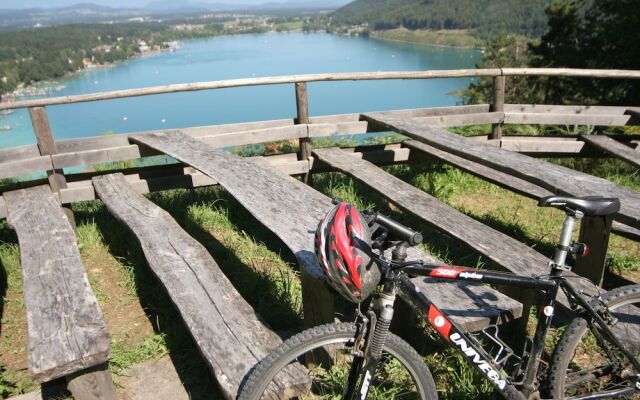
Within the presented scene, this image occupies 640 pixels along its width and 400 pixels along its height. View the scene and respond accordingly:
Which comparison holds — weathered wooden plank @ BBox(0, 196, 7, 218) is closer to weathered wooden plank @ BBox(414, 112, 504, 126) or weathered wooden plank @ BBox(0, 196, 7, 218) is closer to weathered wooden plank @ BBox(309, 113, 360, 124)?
weathered wooden plank @ BBox(309, 113, 360, 124)

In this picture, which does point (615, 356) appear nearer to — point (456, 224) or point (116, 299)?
point (456, 224)

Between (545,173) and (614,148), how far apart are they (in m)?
2.07

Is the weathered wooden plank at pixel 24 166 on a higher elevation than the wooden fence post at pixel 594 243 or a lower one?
higher

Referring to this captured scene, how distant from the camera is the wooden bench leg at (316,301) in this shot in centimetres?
255

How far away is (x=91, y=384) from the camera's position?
7.19 ft

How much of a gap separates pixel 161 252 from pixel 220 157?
120 centimetres

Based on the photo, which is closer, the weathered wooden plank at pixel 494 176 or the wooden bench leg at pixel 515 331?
the wooden bench leg at pixel 515 331

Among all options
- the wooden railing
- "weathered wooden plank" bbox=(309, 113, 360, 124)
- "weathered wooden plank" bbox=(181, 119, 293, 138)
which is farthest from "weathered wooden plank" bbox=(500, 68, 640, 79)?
"weathered wooden plank" bbox=(181, 119, 293, 138)

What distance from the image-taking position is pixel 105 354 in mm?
2121

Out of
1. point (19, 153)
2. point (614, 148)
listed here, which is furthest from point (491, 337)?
point (19, 153)

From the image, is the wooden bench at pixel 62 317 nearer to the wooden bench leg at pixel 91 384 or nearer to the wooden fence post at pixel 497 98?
the wooden bench leg at pixel 91 384

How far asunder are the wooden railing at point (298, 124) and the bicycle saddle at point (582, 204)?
11.7 ft

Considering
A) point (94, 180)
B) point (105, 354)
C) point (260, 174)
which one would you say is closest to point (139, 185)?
point (94, 180)

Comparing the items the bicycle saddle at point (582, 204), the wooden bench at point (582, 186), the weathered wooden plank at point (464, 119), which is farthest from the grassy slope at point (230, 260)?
the bicycle saddle at point (582, 204)
